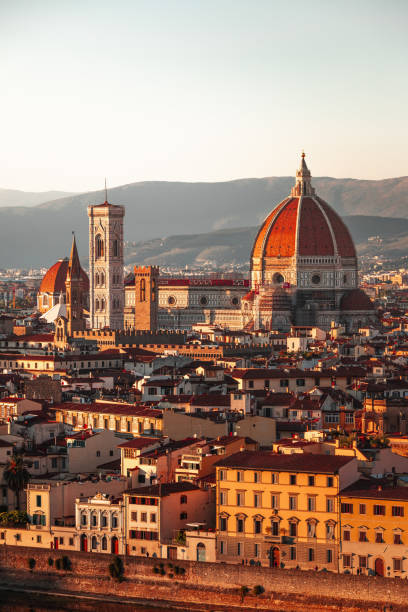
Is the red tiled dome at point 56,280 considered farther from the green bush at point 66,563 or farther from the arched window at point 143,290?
the green bush at point 66,563

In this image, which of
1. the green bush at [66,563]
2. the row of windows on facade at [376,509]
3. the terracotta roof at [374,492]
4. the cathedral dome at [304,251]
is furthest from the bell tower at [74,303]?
the row of windows on facade at [376,509]

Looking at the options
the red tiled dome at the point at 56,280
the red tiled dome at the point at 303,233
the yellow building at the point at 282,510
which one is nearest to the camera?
the yellow building at the point at 282,510

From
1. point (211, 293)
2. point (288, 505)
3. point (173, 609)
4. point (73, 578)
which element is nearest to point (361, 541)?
point (288, 505)

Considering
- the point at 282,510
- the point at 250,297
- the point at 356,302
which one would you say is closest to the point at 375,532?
the point at 282,510

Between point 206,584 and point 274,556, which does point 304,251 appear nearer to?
point 274,556

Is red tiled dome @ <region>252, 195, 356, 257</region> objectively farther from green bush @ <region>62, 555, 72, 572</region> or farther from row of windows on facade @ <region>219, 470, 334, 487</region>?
green bush @ <region>62, 555, 72, 572</region>

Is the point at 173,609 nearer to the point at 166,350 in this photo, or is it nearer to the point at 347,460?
the point at 347,460

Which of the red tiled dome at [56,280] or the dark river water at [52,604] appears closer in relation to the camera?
the dark river water at [52,604]

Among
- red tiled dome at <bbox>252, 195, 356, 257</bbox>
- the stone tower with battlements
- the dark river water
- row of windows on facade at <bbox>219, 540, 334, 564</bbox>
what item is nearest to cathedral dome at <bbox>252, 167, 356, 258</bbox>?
red tiled dome at <bbox>252, 195, 356, 257</bbox>
